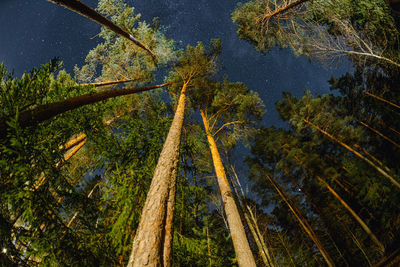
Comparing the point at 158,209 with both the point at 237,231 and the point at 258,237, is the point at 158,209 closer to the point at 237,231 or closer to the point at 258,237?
the point at 237,231

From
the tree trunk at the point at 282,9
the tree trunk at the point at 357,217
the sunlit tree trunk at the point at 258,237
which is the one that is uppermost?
the tree trunk at the point at 282,9

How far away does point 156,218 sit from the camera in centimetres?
219

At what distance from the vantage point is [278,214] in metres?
13.2

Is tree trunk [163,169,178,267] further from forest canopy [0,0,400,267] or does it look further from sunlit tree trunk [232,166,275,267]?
sunlit tree trunk [232,166,275,267]

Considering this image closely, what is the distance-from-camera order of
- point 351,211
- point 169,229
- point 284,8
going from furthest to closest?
point 351,211 < point 284,8 < point 169,229

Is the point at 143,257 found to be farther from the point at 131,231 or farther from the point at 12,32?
the point at 12,32

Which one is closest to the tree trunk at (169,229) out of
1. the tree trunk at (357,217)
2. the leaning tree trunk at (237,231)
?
the leaning tree trunk at (237,231)

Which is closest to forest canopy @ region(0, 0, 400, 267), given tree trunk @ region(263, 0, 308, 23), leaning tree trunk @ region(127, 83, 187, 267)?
leaning tree trunk @ region(127, 83, 187, 267)

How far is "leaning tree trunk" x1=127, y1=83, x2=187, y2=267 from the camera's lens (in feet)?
5.77

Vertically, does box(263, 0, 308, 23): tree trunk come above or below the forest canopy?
above

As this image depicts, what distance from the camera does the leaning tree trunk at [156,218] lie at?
1759 mm

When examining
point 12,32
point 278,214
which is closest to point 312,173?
A: point 278,214

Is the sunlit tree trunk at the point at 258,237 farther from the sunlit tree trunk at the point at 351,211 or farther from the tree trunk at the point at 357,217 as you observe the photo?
the sunlit tree trunk at the point at 351,211

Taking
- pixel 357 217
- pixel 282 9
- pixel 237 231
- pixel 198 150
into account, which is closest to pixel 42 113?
pixel 198 150
